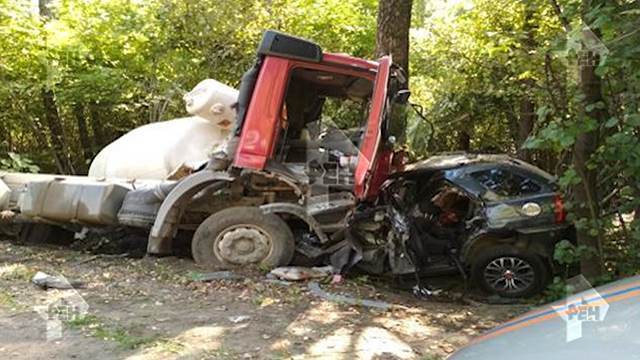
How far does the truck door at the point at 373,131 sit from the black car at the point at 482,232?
40 cm

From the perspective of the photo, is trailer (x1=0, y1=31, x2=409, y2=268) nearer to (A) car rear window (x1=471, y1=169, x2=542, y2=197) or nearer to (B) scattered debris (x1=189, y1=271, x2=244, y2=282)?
(B) scattered debris (x1=189, y1=271, x2=244, y2=282)

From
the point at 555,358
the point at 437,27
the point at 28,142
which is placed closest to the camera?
the point at 555,358

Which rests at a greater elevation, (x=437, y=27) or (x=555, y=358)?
(x=437, y=27)

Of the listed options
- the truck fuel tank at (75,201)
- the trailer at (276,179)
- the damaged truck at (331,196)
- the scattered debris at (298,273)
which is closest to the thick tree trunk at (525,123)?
the damaged truck at (331,196)

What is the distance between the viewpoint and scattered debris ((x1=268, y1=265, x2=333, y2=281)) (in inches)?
273

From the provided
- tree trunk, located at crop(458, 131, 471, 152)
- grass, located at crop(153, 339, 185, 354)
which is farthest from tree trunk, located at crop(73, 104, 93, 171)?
grass, located at crop(153, 339, 185, 354)

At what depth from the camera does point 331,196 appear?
7.43 metres

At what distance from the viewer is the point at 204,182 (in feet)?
24.6

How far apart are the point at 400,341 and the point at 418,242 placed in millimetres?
2213

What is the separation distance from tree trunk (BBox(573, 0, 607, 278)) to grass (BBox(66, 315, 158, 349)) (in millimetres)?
3714

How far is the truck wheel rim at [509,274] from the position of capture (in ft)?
22.9

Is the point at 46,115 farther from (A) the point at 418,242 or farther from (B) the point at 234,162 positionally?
(A) the point at 418,242

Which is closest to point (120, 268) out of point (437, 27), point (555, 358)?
point (555, 358)

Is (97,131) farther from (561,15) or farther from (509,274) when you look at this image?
(561,15)
